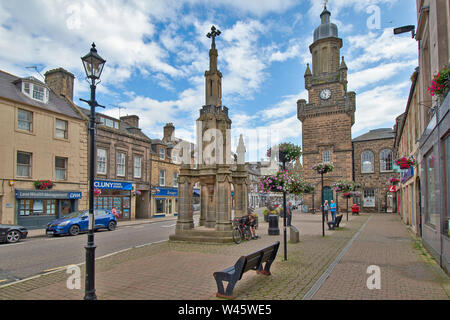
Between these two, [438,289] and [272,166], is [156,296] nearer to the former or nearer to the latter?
[438,289]

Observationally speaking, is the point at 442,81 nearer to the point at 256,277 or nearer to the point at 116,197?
the point at 256,277

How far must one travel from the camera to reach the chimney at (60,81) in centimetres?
2458

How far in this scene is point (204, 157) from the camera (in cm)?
1420

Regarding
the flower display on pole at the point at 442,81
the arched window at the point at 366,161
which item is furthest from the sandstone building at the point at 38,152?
the arched window at the point at 366,161

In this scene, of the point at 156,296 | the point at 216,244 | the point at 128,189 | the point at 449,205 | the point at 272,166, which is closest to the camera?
the point at 156,296

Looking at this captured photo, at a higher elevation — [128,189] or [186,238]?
[128,189]

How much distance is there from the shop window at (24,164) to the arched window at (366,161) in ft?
121

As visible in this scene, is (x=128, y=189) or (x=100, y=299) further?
(x=128, y=189)

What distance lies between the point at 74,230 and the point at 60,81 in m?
13.8

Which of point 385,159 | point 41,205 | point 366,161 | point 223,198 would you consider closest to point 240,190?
point 223,198

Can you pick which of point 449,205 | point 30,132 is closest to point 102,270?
point 449,205

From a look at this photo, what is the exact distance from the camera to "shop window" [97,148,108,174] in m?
25.7

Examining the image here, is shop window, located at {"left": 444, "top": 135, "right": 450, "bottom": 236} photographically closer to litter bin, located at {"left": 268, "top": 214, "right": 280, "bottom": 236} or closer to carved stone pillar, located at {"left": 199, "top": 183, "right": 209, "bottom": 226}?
litter bin, located at {"left": 268, "top": 214, "right": 280, "bottom": 236}
